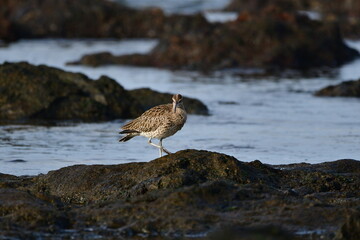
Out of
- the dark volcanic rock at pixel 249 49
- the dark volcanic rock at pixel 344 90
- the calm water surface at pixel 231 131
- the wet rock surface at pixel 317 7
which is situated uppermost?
the wet rock surface at pixel 317 7

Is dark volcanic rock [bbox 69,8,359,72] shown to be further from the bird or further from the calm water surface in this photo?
the bird

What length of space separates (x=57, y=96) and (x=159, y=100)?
227 cm

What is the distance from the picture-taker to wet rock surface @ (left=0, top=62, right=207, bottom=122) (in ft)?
54.9

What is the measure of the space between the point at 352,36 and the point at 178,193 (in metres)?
29.2

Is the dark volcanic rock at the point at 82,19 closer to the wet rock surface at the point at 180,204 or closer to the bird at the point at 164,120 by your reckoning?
the bird at the point at 164,120

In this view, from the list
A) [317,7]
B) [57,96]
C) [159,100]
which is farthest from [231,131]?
[317,7]

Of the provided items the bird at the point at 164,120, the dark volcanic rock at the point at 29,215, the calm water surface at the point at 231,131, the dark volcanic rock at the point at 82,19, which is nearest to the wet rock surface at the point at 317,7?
the dark volcanic rock at the point at 82,19

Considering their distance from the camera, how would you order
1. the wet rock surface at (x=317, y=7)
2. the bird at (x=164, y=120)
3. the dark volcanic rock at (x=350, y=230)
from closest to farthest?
the dark volcanic rock at (x=350, y=230)
the bird at (x=164, y=120)
the wet rock surface at (x=317, y=7)

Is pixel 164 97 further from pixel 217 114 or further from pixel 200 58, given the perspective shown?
pixel 200 58

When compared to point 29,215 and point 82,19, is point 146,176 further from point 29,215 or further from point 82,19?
point 82,19

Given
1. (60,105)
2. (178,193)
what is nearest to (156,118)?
(178,193)

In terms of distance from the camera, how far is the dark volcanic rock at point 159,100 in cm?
1789

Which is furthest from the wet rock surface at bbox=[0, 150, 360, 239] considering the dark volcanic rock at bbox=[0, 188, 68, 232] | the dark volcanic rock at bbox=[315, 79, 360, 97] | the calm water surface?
the dark volcanic rock at bbox=[315, 79, 360, 97]

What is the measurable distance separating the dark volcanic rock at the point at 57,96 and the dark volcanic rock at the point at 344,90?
5.31 m
